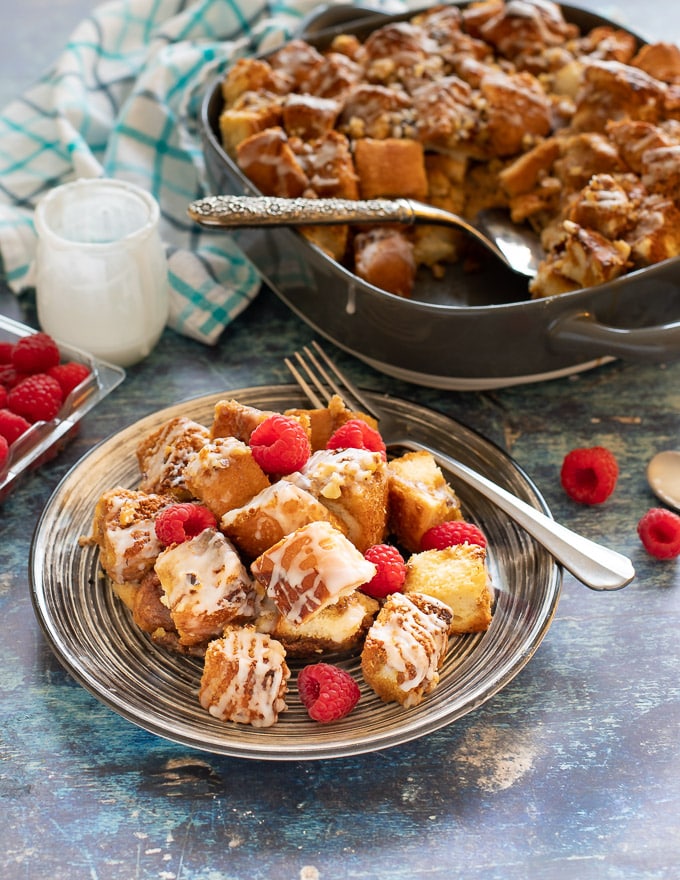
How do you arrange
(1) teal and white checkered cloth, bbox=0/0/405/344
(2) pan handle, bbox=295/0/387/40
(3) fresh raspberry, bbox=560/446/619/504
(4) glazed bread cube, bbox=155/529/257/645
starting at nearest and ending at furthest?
(4) glazed bread cube, bbox=155/529/257/645 → (3) fresh raspberry, bbox=560/446/619/504 → (1) teal and white checkered cloth, bbox=0/0/405/344 → (2) pan handle, bbox=295/0/387/40

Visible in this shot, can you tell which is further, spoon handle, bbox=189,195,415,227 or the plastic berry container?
spoon handle, bbox=189,195,415,227

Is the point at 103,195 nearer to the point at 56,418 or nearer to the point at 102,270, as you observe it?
the point at 102,270

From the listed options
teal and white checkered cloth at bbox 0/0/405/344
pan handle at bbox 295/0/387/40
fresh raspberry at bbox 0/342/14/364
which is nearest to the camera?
fresh raspberry at bbox 0/342/14/364

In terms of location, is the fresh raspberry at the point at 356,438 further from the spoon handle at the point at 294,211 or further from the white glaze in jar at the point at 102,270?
the white glaze in jar at the point at 102,270

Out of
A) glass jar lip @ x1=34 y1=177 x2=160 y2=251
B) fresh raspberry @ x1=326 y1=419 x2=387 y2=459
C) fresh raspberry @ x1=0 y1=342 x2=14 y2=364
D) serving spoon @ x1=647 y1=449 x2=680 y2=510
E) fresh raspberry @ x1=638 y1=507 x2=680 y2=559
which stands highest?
glass jar lip @ x1=34 y1=177 x2=160 y2=251

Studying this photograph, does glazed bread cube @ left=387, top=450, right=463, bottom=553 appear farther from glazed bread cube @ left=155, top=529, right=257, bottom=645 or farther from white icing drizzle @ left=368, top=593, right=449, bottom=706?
glazed bread cube @ left=155, top=529, right=257, bottom=645

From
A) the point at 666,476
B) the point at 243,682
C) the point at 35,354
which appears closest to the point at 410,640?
the point at 243,682

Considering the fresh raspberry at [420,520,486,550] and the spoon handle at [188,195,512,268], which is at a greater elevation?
the spoon handle at [188,195,512,268]

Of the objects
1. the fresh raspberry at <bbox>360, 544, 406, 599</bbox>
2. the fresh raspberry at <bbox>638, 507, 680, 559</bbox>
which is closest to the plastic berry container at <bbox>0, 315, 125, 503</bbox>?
the fresh raspberry at <bbox>360, 544, 406, 599</bbox>
